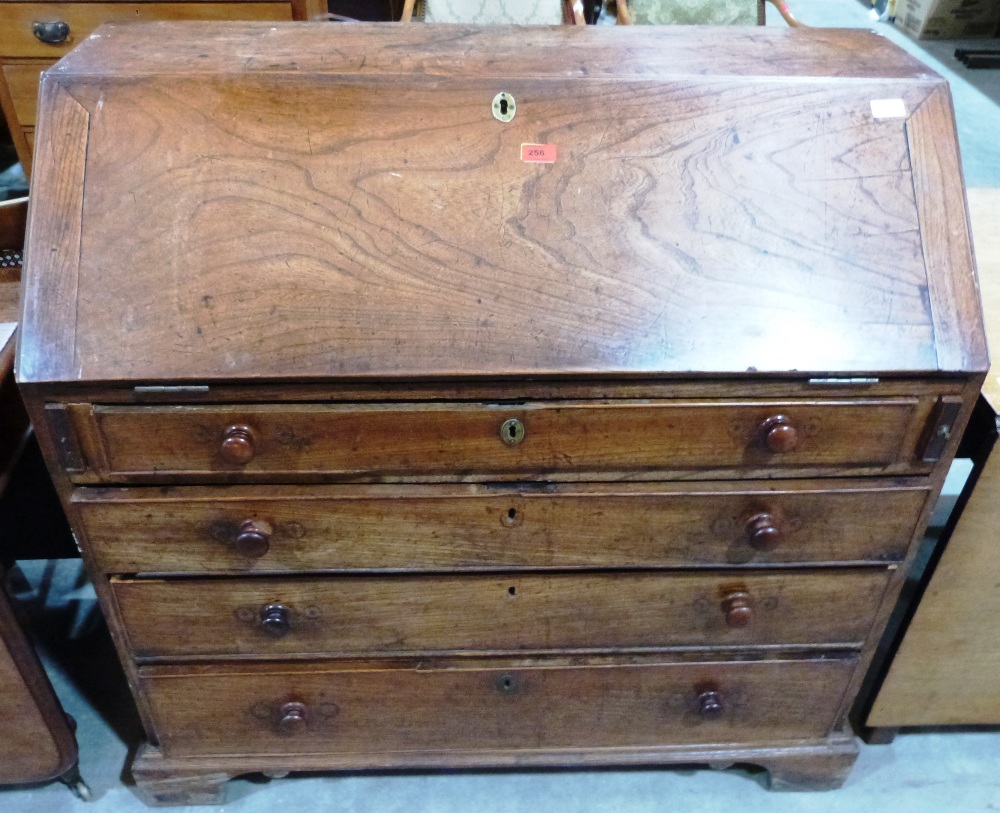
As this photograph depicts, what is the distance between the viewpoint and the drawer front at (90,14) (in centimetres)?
213

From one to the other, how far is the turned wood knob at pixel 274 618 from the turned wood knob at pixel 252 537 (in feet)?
0.45

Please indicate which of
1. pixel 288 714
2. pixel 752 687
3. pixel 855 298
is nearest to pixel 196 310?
pixel 288 714

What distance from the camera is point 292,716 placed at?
1.31 metres

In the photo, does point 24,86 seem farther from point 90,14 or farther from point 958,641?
point 958,641

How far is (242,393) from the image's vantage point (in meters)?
0.97

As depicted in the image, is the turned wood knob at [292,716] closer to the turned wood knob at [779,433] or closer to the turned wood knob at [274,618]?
the turned wood knob at [274,618]

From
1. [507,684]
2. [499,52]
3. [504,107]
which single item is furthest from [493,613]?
[499,52]

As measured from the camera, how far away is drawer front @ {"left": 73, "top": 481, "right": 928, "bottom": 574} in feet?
3.52

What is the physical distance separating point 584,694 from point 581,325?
2.23 ft

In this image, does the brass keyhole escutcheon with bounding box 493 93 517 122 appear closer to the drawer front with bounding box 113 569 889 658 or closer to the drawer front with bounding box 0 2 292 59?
the drawer front with bounding box 113 569 889 658

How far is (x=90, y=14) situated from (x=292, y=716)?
6.27ft

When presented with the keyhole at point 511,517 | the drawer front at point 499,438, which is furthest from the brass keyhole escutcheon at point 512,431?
the keyhole at point 511,517

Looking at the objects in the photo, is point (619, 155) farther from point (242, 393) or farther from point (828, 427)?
point (242, 393)

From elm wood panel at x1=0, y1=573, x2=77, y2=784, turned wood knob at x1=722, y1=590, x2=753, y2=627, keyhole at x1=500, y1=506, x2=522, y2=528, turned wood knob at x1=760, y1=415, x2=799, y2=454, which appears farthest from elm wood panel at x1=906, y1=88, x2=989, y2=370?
elm wood panel at x1=0, y1=573, x2=77, y2=784
